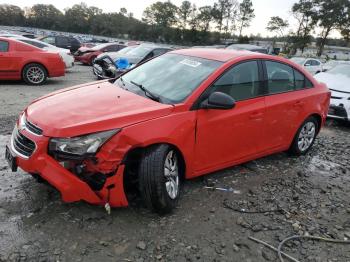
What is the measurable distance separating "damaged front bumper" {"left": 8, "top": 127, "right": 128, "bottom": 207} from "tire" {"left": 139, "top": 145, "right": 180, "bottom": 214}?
0.69ft

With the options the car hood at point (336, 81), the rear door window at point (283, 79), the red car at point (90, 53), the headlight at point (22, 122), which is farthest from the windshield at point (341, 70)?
the red car at point (90, 53)

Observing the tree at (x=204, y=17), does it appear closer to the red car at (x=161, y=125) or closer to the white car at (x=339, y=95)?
the white car at (x=339, y=95)

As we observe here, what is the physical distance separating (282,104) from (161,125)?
6.85 feet

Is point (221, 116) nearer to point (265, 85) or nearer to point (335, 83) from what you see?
point (265, 85)

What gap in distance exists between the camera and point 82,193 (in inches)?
128

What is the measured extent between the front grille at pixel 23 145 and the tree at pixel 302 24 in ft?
204

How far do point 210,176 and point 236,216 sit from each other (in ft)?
3.13

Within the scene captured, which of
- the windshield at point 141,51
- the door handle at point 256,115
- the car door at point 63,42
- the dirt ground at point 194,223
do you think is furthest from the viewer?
the car door at point 63,42

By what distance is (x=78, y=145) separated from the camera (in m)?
3.20

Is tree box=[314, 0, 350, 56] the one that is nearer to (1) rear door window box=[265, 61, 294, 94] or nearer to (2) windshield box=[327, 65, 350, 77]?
(2) windshield box=[327, 65, 350, 77]

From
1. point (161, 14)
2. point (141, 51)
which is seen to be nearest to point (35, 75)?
point (141, 51)

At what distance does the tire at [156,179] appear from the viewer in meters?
3.40

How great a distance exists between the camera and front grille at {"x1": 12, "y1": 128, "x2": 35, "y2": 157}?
3338mm

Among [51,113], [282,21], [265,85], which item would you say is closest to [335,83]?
[265,85]
